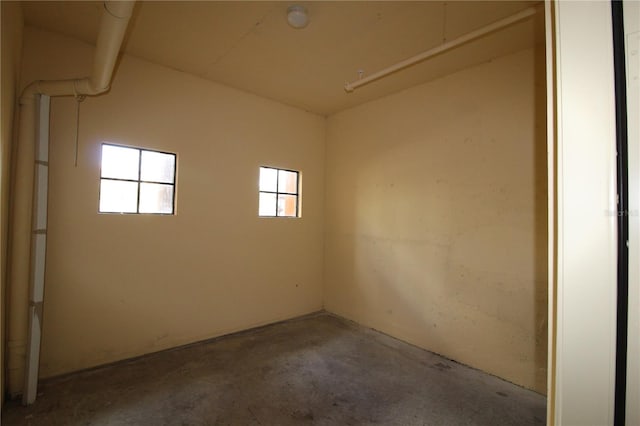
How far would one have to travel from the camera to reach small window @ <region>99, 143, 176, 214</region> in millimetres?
2646

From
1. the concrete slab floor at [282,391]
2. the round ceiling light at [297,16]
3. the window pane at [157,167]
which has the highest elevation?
the round ceiling light at [297,16]

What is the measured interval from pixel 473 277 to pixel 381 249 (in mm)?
1077

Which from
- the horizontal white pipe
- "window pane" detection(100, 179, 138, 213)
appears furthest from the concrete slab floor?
the horizontal white pipe

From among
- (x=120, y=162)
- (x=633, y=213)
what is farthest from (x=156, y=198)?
(x=633, y=213)

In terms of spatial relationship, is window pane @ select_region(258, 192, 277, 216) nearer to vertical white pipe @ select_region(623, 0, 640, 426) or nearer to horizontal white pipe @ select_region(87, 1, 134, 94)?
horizontal white pipe @ select_region(87, 1, 134, 94)

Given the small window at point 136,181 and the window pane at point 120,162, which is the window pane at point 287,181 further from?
the window pane at point 120,162

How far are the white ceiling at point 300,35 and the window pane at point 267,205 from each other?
1.36 meters

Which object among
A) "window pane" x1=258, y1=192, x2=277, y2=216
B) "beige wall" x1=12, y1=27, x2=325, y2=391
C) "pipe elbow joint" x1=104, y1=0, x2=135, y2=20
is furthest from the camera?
"window pane" x1=258, y1=192, x2=277, y2=216

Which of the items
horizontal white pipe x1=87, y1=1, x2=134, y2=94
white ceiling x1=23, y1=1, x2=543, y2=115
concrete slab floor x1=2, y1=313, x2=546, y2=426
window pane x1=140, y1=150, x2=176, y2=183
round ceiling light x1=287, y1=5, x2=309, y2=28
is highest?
white ceiling x1=23, y1=1, x2=543, y2=115

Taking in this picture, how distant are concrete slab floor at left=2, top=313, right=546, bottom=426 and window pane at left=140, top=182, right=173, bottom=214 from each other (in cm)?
141

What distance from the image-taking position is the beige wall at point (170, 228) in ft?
7.88

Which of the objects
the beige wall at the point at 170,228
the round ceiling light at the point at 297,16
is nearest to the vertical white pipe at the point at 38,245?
the beige wall at the point at 170,228

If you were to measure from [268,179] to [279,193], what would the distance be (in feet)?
0.80

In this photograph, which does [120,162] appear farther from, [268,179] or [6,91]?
[268,179]
